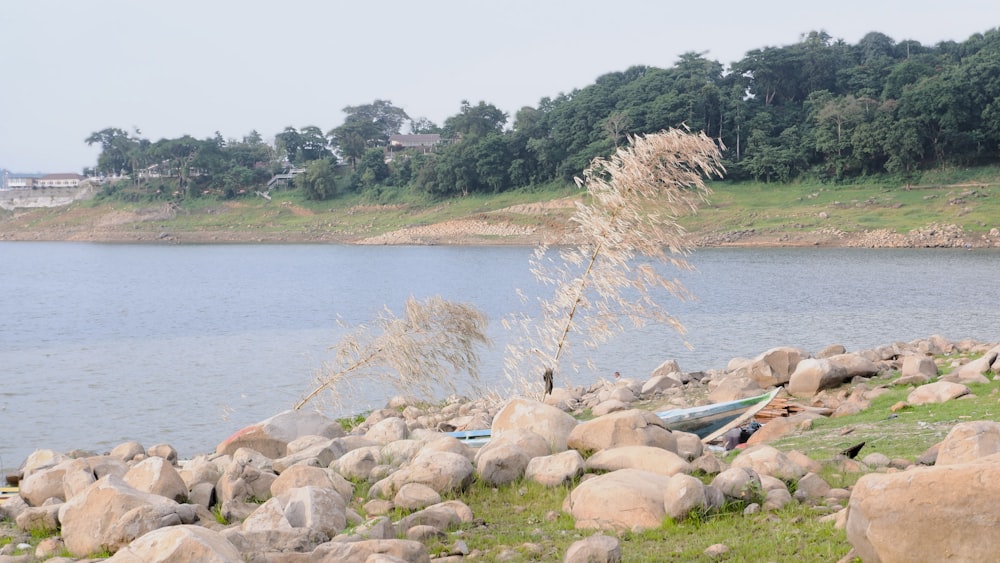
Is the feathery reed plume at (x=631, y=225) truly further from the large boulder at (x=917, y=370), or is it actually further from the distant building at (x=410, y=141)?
the distant building at (x=410, y=141)

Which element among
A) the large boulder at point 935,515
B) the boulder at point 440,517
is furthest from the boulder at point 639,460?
the large boulder at point 935,515

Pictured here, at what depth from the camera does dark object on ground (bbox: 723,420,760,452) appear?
13.6m

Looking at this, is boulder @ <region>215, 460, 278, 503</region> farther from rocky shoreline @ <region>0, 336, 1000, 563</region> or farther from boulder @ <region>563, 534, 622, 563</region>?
boulder @ <region>563, 534, 622, 563</region>

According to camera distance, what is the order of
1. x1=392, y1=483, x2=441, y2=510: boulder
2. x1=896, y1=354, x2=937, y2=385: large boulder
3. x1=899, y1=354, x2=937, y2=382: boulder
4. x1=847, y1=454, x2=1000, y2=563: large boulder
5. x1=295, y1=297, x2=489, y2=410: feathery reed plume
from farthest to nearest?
x1=295, y1=297, x2=489, y2=410: feathery reed plume, x1=899, y1=354, x2=937, y2=382: boulder, x1=896, y1=354, x2=937, y2=385: large boulder, x1=392, y1=483, x2=441, y2=510: boulder, x1=847, y1=454, x2=1000, y2=563: large boulder

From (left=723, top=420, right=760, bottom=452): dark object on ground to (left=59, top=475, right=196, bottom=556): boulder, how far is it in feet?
26.6

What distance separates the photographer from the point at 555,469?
9.59 m

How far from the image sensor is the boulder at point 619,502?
26.2 feet

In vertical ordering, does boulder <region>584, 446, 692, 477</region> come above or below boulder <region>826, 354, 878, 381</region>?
above

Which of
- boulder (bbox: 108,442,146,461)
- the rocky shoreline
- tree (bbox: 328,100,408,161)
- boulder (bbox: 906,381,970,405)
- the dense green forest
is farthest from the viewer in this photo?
tree (bbox: 328,100,408,161)

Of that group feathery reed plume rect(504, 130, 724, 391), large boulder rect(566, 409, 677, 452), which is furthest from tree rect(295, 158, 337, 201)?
large boulder rect(566, 409, 677, 452)

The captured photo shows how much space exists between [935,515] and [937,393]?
8845 mm

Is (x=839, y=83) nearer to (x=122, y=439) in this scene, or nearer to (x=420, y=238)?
(x=420, y=238)

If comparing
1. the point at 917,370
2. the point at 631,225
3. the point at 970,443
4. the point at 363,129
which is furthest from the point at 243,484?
the point at 363,129

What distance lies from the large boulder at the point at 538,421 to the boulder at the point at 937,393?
6100 millimetres
